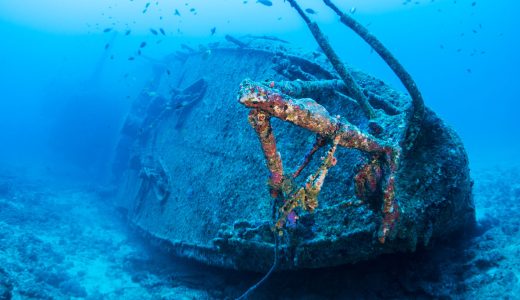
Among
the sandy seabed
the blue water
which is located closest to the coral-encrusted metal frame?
the sandy seabed

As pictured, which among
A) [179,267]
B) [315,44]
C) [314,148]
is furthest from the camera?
[315,44]

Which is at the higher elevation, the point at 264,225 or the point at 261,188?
the point at 261,188

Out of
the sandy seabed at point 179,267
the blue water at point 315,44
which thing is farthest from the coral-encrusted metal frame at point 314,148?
the blue water at point 315,44

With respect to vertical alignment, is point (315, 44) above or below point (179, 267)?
above

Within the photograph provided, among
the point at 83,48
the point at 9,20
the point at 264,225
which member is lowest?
the point at 264,225

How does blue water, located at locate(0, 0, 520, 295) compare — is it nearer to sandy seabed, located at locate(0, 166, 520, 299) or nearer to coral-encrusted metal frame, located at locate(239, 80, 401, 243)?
sandy seabed, located at locate(0, 166, 520, 299)

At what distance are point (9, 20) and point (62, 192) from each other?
430 feet

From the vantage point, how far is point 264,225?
340cm

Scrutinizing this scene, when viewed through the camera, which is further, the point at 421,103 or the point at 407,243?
the point at 421,103

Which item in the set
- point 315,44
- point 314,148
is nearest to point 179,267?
point 314,148

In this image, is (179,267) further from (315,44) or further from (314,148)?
(315,44)

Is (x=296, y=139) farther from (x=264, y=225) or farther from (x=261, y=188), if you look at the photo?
(x=264, y=225)

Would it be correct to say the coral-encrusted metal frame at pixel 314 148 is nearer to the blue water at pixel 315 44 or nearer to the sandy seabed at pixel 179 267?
the sandy seabed at pixel 179 267

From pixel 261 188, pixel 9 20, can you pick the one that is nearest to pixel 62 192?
pixel 261 188
